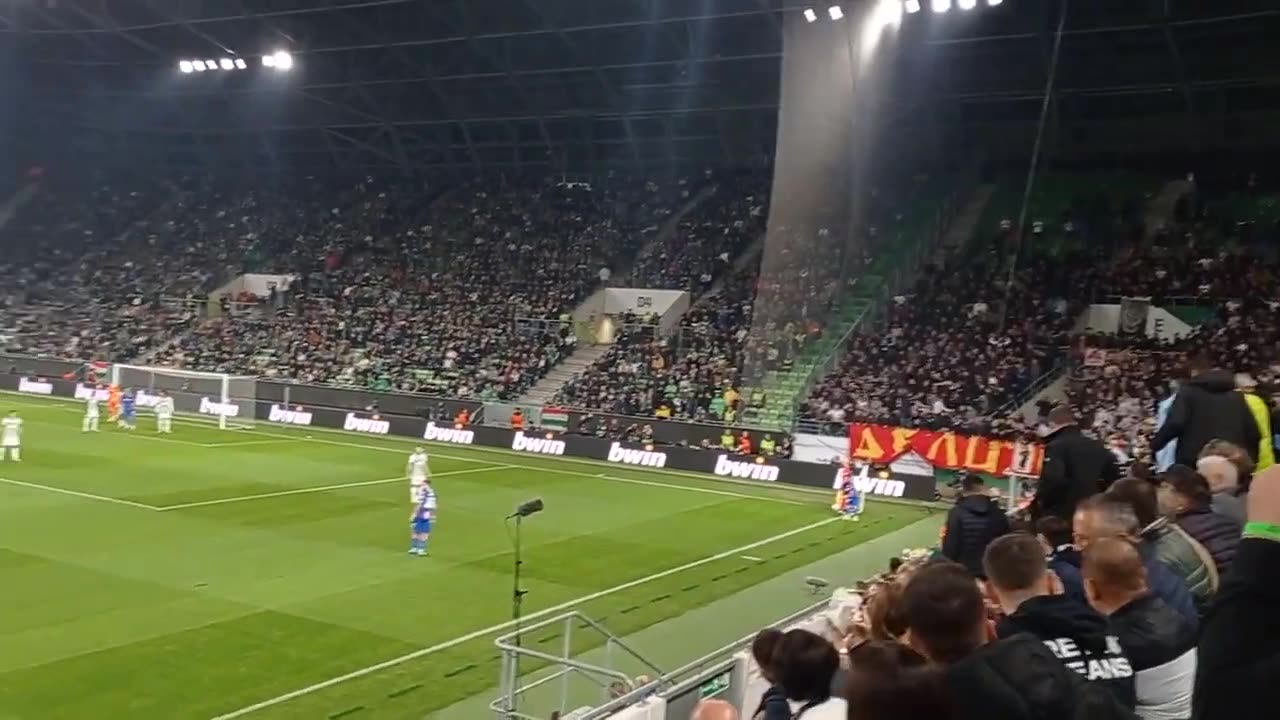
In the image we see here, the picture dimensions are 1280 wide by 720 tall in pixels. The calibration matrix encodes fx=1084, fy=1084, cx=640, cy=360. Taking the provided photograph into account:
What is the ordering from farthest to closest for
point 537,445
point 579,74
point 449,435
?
point 579,74 < point 449,435 < point 537,445

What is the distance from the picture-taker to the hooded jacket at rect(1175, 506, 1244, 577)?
246 inches

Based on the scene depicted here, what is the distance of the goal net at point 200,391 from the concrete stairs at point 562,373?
10257mm

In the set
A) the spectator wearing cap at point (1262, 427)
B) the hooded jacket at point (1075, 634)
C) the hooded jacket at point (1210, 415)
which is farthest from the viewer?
the spectator wearing cap at point (1262, 427)

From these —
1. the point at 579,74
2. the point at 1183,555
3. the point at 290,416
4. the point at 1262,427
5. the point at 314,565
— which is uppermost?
the point at 579,74

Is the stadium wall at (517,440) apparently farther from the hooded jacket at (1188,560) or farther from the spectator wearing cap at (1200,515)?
the hooded jacket at (1188,560)

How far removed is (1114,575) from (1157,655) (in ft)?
1.10

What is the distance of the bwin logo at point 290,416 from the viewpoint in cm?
4078

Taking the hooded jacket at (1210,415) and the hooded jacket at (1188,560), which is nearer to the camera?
the hooded jacket at (1188,560)

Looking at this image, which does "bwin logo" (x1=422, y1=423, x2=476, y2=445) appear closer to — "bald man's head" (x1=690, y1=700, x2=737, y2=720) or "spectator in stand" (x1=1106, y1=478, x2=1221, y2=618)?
"spectator in stand" (x1=1106, y1=478, x2=1221, y2=618)

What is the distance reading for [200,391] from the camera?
139 feet

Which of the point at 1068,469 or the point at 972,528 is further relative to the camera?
the point at 972,528

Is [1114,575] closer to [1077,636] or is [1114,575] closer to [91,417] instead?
[1077,636]

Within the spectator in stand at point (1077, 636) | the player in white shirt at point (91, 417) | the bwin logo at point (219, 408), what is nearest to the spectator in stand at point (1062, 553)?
the spectator in stand at point (1077, 636)

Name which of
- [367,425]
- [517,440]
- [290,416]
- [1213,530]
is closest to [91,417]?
[290,416]
